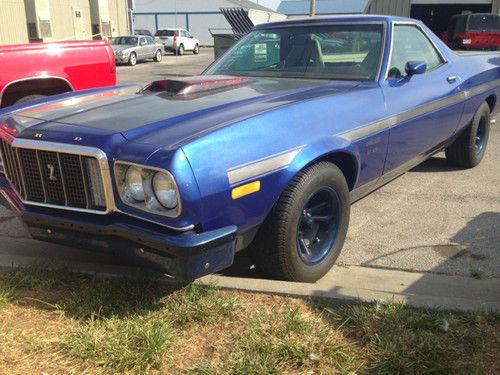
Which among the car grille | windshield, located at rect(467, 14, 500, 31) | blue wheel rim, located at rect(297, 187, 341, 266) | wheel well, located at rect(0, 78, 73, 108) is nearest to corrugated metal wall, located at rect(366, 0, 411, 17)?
windshield, located at rect(467, 14, 500, 31)

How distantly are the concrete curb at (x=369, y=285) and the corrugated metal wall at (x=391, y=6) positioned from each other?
2781cm

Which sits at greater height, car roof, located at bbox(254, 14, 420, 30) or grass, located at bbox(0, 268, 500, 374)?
car roof, located at bbox(254, 14, 420, 30)

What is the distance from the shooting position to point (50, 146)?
274 centimetres

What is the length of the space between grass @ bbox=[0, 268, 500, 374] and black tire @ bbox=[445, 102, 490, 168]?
327 cm

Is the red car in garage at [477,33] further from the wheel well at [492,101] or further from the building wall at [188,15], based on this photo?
the building wall at [188,15]

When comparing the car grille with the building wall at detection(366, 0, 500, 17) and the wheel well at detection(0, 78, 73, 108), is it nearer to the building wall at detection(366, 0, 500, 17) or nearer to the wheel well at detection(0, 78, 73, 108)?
the wheel well at detection(0, 78, 73, 108)

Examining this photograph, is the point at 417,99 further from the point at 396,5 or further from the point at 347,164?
the point at 396,5

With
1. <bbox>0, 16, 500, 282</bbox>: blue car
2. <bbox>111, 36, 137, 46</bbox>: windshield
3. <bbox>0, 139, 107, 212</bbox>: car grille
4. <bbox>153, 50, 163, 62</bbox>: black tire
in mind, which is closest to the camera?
<bbox>0, 16, 500, 282</bbox>: blue car

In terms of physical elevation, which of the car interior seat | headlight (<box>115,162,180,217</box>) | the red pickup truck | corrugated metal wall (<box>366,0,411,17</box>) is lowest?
headlight (<box>115,162,180,217</box>)

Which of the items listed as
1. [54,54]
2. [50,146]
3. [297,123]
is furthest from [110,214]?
[54,54]

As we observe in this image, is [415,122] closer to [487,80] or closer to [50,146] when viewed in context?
[487,80]

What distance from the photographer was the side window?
4148 millimetres

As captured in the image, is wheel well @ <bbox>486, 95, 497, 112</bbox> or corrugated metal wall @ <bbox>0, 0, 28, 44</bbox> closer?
wheel well @ <bbox>486, 95, 497, 112</bbox>

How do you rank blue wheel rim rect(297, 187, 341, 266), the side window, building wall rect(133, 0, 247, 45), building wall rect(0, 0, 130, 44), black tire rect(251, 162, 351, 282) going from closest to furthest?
black tire rect(251, 162, 351, 282), blue wheel rim rect(297, 187, 341, 266), the side window, building wall rect(0, 0, 130, 44), building wall rect(133, 0, 247, 45)
